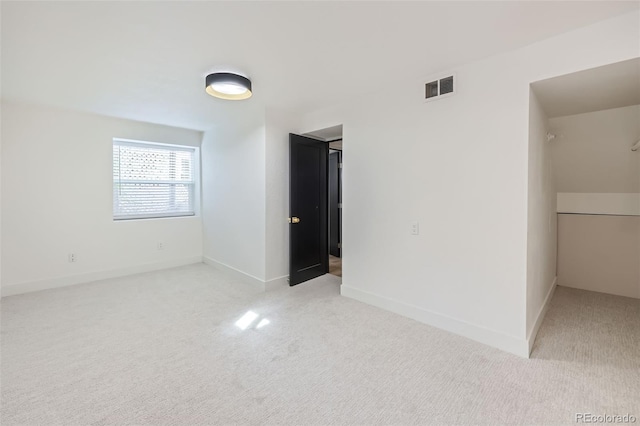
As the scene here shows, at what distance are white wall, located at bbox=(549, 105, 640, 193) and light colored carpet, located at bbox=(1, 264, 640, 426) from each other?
56.1 inches

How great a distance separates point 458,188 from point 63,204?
5.05 metres

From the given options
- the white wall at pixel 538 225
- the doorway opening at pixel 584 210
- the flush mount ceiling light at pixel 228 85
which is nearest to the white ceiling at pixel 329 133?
the flush mount ceiling light at pixel 228 85

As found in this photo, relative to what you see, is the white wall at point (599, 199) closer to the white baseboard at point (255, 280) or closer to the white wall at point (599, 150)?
the white wall at point (599, 150)

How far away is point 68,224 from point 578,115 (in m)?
6.69

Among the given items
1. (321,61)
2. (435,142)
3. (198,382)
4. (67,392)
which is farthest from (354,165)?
(67,392)

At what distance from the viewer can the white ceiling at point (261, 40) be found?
1755 millimetres

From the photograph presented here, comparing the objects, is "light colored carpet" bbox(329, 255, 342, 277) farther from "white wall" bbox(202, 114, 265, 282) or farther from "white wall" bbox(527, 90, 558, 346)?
"white wall" bbox(527, 90, 558, 346)

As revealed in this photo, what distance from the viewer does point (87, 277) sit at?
164 inches

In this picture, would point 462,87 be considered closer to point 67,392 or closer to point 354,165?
point 354,165

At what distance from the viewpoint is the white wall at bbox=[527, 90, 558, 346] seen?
2344mm

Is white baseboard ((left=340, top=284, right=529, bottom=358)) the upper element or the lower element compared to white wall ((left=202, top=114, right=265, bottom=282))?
lower

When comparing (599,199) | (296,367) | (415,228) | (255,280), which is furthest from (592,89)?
(255,280)

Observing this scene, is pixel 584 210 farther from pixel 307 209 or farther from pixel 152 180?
pixel 152 180

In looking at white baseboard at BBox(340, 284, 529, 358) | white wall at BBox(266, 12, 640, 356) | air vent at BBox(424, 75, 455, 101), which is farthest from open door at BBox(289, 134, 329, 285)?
air vent at BBox(424, 75, 455, 101)
